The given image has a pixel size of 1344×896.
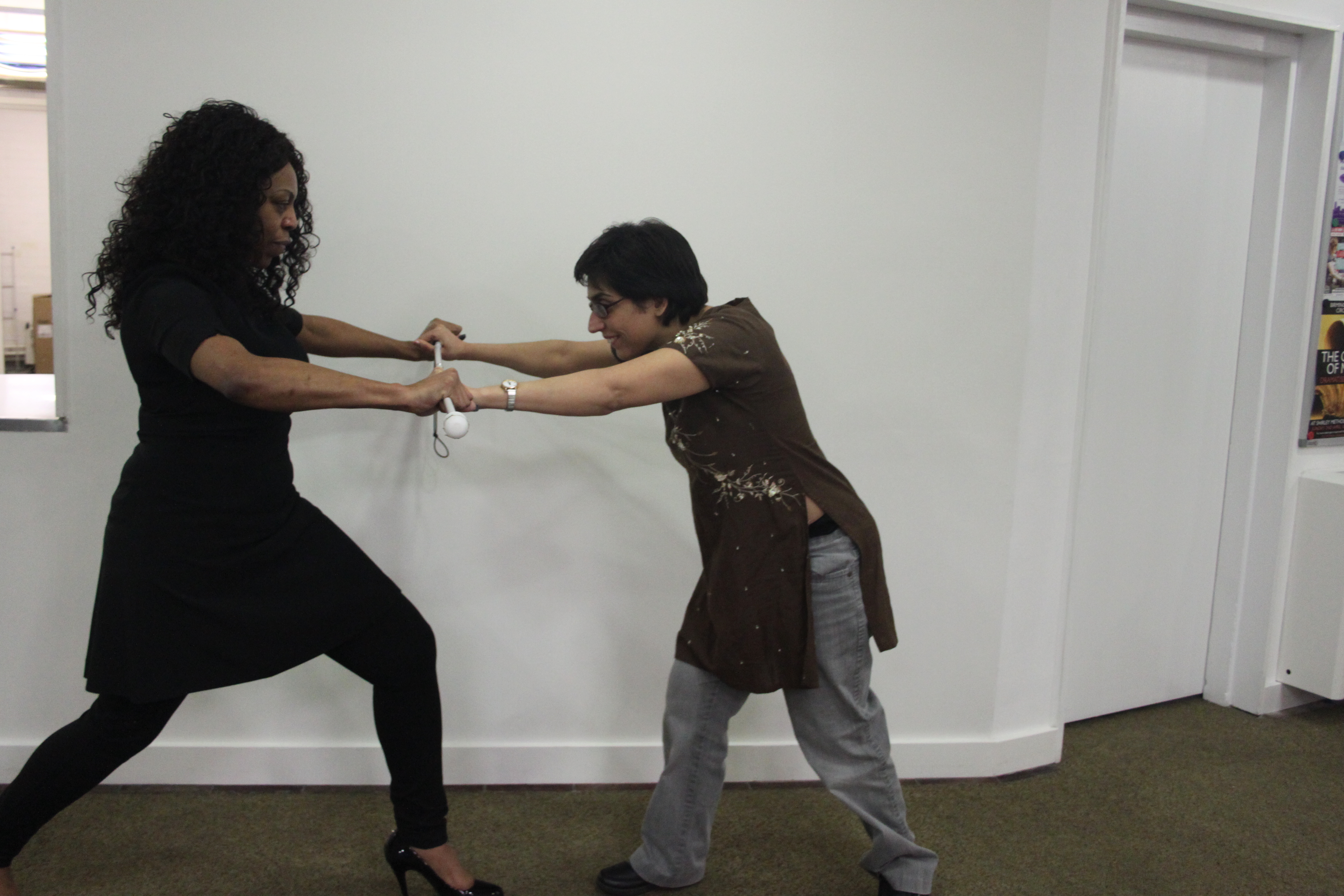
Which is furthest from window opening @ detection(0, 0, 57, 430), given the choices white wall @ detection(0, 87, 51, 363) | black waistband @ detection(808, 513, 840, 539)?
black waistband @ detection(808, 513, 840, 539)

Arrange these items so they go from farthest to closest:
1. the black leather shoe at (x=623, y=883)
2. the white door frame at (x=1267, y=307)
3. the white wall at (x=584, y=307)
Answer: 1. the white door frame at (x=1267, y=307)
2. the white wall at (x=584, y=307)
3. the black leather shoe at (x=623, y=883)

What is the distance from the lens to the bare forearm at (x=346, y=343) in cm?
195

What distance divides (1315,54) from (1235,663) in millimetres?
1845

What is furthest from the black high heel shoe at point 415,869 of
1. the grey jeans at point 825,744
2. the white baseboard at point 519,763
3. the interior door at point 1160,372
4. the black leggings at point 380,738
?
the interior door at point 1160,372

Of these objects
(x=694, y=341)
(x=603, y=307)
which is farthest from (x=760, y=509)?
(x=603, y=307)

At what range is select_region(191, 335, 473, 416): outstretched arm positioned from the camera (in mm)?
1429

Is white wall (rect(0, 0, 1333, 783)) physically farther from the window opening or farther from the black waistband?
the black waistband

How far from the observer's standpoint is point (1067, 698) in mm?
2795

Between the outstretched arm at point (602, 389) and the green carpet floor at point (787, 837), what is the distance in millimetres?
1052

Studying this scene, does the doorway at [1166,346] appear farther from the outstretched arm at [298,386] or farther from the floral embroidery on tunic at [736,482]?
the outstretched arm at [298,386]

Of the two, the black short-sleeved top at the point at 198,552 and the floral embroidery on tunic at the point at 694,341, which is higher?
the floral embroidery on tunic at the point at 694,341

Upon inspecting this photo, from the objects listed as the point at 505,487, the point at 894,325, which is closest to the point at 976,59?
the point at 894,325

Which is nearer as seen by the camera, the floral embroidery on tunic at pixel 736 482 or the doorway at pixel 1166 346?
the floral embroidery on tunic at pixel 736 482

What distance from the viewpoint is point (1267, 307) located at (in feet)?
9.23
